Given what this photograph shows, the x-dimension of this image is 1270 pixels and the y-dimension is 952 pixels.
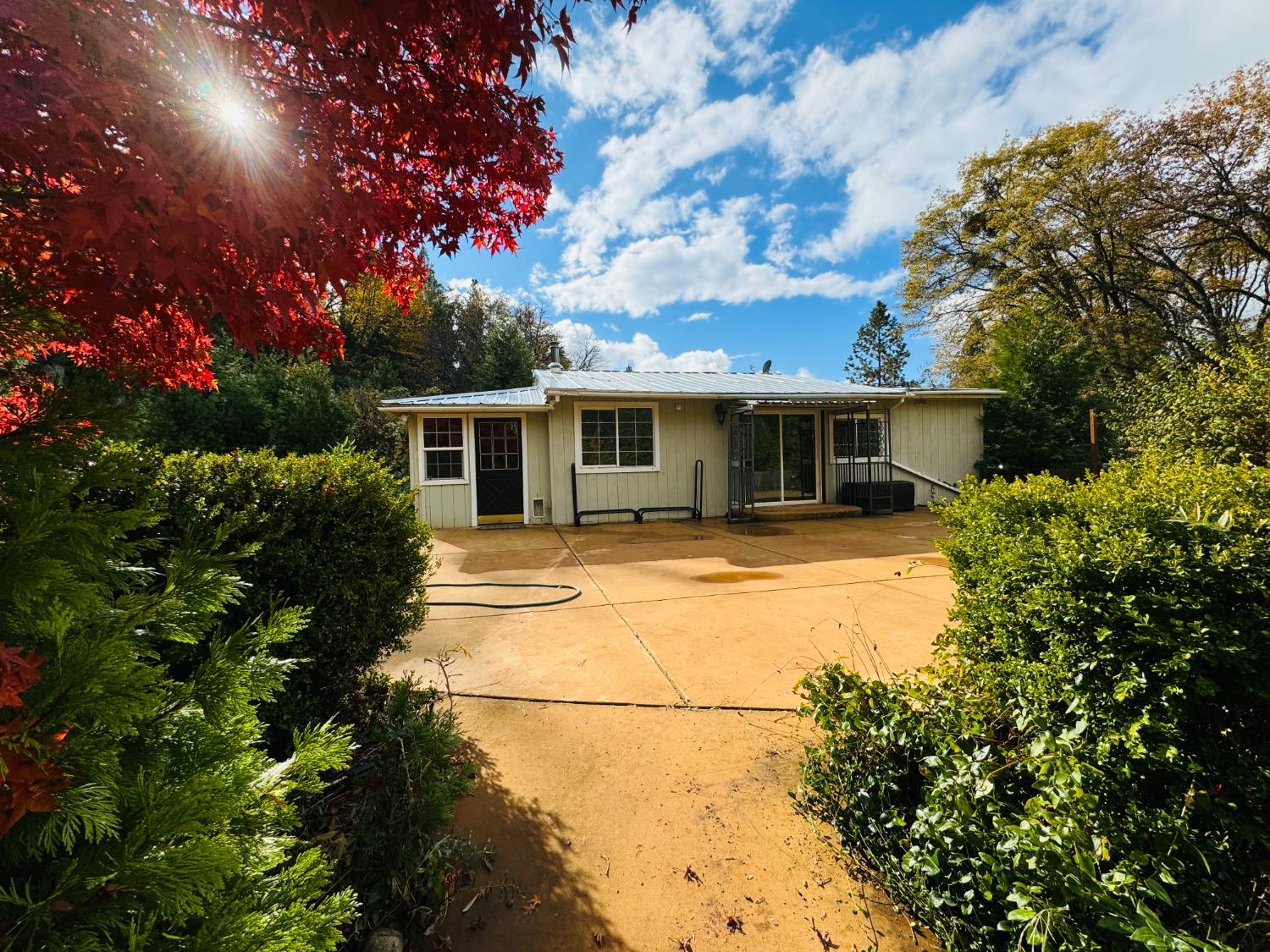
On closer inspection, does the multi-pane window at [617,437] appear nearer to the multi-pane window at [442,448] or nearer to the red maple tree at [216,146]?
the multi-pane window at [442,448]

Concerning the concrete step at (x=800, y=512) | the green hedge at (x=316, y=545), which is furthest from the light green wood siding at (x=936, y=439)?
the green hedge at (x=316, y=545)

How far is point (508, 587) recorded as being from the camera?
5059 millimetres

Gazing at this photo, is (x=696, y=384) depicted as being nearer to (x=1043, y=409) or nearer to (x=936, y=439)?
(x=936, y=439)

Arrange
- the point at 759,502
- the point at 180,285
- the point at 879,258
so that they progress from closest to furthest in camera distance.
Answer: the point at 180,285 → the point at 759,502 → the point at 879,258

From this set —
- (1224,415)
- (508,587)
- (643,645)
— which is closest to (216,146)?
(643,645)

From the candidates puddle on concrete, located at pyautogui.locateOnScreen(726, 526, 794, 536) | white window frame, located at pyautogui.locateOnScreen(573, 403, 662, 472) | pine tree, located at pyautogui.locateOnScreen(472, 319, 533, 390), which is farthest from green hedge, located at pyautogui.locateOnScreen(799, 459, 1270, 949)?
pine tree, located at pyautogui.locateOnScreen(472, 319, 533, 390)

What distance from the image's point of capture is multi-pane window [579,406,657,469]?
1012cm

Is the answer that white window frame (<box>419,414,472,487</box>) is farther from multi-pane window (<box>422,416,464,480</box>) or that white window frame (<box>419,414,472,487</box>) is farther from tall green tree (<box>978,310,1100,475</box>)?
tall green tree (<box>978,310,1100,475</box>)

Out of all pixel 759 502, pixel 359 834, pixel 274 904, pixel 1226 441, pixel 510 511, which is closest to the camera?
pixel 274 904

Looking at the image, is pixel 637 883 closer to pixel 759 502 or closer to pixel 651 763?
pixel 651 763

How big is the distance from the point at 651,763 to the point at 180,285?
2.31 metres

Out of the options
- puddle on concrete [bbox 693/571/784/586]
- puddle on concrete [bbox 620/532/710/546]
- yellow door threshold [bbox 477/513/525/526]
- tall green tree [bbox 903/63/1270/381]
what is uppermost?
tall green tree [bbox 903/63/1270/381]

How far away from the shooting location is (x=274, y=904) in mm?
871

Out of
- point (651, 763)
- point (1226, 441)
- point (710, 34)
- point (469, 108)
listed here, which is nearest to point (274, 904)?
point (651, 763)
